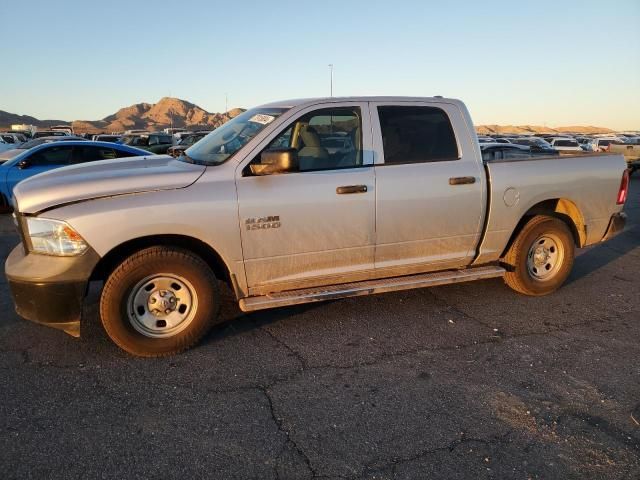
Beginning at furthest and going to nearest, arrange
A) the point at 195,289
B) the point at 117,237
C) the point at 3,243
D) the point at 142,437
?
the point at 3,243, the point at 195,289, the point at 117,237, the point at 142,437

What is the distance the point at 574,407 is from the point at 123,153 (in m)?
9.87

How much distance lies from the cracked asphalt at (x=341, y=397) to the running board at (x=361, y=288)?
364 mm

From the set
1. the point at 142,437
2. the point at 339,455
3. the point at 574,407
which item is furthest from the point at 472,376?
the point at 142,437

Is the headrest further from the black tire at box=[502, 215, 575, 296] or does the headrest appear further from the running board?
the black tire at box=[502, 215, 575, 296]

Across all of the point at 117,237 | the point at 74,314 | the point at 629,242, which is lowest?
the point at 629,242

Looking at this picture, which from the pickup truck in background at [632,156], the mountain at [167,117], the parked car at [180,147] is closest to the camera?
the parked car at [180,147]

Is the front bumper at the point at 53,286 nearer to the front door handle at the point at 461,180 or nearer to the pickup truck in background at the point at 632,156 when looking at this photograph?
the front door handle at the point at 461,180

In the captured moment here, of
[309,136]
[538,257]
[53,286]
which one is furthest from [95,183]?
[538,257]

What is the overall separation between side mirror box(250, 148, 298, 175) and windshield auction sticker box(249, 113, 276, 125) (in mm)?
406

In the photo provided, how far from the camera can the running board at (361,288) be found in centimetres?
385

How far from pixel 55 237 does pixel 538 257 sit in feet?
14.8

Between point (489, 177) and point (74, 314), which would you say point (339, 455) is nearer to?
point (74, 314)

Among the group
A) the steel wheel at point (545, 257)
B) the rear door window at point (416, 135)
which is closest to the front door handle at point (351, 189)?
the rear door window at point (416, 135)

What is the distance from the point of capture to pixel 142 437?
275 centimetres
